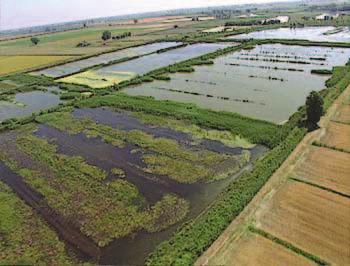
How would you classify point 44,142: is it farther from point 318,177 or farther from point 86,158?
point 318,177

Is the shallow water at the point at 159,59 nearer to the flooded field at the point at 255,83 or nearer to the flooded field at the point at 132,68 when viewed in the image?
the flooded field at the point at 132,68

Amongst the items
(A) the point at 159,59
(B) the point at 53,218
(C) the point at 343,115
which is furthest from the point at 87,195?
(A) the point at 159,59

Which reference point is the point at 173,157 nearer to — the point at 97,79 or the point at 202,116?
the point at 202,116

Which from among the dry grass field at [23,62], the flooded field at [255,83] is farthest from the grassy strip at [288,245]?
the dry grass field at [23,62]

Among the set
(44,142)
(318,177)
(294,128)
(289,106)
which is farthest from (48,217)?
(289,106)

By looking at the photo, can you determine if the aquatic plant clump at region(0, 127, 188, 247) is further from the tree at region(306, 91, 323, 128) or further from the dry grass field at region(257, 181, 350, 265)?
the tree at region(306, 91, 323, 128)

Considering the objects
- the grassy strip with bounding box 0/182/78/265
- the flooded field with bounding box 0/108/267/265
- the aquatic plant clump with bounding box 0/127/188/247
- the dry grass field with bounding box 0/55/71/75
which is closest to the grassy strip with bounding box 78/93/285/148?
the flooded field with bounding box 0/108/267/265
